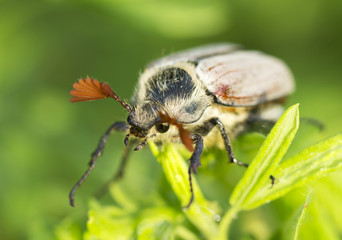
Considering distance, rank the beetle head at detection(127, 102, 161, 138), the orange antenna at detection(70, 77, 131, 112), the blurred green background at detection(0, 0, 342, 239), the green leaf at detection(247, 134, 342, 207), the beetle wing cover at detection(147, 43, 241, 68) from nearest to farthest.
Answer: the green leaf at detection(247, 134, 342, 207) < the orange antenna at detection(70, 77, 131, 112) < the beetle head at detection(127, 102, 161, 138) < the beetle wing cover at detection(147, 43, 241, 68) < the blurred green background at detection(0, 0, 342, 239)

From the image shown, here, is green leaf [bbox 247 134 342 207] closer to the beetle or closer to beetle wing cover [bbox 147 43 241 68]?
the beetle

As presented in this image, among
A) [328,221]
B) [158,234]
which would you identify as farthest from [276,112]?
[158,234]

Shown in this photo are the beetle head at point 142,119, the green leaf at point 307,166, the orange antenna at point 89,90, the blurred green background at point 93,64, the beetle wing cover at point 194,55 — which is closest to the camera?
the green leaf at point 307,166

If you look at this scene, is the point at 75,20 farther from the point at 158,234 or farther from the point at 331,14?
the point at 158,234

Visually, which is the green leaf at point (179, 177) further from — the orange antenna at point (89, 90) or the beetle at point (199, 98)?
the orange antenna at point (89, 90)

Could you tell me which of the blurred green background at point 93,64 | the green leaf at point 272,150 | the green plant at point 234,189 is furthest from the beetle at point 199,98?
the blurred green background at point 93,64

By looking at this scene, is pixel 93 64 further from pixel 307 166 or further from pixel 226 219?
pixel 307 166

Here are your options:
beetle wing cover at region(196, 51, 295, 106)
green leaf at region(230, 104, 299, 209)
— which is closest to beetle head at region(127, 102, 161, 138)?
beetle wing cover at region(196, 51, 295, 106)
